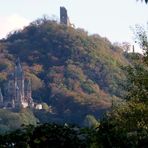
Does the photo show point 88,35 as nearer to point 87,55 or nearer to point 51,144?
point 87,55

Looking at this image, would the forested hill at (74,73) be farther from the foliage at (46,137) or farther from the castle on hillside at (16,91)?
the foliage at (46,137)

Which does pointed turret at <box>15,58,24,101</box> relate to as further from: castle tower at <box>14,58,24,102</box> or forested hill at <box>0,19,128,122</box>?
forested hill at <box>0,19,128,122</box>

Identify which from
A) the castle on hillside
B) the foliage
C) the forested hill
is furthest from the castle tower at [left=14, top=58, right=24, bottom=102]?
the foliage

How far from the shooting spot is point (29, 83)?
182375 millimetres

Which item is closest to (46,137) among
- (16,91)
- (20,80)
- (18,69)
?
(16,91)

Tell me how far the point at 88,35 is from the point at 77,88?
1078 inches

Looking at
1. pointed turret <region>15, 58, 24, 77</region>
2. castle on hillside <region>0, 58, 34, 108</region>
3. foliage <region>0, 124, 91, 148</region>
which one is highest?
pointed turret <region>15, 58, 24, 77</region>

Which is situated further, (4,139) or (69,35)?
(69,35)

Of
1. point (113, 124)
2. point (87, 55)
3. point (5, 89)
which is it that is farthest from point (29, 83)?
point (113, 124)

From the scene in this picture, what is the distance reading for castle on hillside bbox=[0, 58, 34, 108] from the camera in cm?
17825

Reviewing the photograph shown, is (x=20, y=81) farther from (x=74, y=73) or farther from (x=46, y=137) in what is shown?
(x=46, y=137)

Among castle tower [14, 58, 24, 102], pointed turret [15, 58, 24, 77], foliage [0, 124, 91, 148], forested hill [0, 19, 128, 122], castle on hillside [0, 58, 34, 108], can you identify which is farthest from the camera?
pointed turret [15, 58, 24, 77]

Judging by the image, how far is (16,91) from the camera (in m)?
182

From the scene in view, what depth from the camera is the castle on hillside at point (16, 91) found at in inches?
7018
